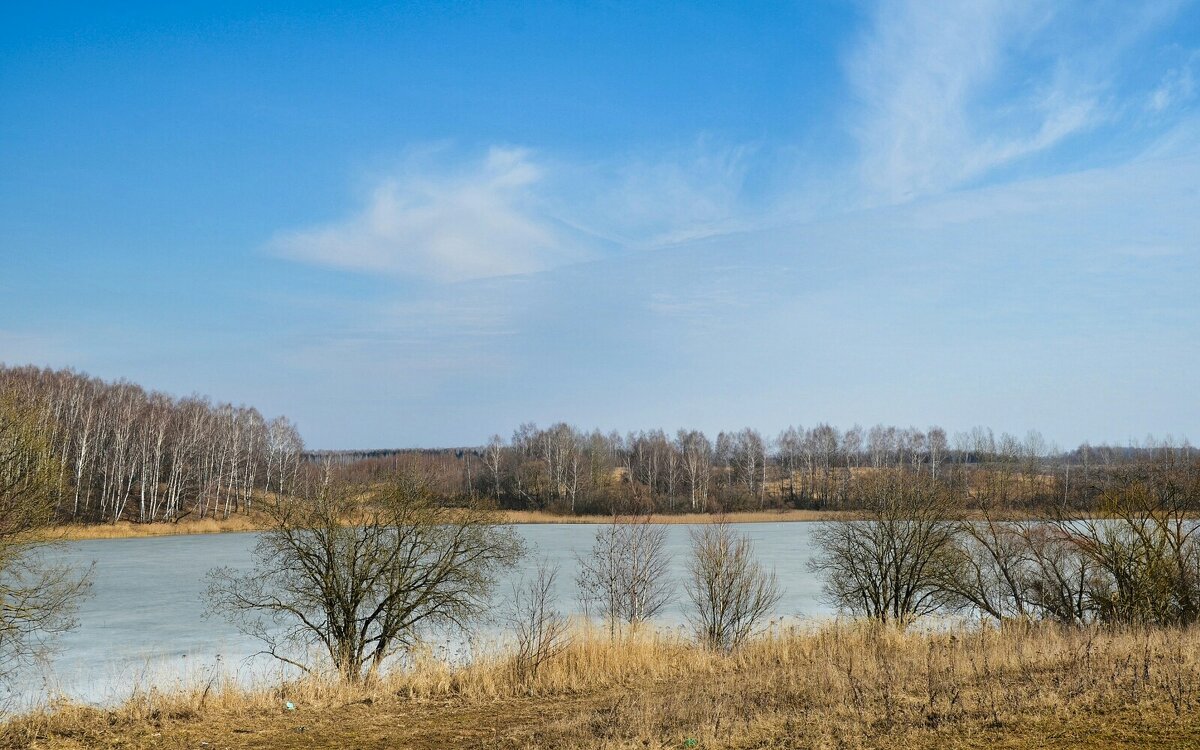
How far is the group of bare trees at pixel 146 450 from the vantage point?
53844mm

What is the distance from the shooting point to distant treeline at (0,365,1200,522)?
5534cm

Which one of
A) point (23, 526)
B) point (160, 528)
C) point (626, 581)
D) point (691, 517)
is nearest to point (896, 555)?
point (626, 581)

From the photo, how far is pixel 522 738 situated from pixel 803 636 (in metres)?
9.21

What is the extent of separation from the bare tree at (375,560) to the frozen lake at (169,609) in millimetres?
1567

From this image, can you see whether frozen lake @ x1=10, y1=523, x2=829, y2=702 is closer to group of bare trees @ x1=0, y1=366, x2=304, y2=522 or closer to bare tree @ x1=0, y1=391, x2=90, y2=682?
bare tree @ x1=0, y1=391, x2=90, y2=682

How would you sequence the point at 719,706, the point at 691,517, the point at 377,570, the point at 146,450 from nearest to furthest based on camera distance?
the point at 719,706 → the point at 377,570 → the point at 146,450 → the point at 691,517

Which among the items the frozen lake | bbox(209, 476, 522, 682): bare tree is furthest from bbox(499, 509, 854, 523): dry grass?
bbox(209, 476, 522, 682): bare tree

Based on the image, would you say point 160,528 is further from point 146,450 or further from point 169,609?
point 169,609

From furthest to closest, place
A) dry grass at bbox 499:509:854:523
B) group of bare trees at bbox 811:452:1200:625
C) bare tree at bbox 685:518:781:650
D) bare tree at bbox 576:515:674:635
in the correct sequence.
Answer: dry grass at bbox 499:509:854:523 < bare tree at bbox 576:515:674:635 < bare tree at bbox 685:518:781:650 < group of bare trees at bbox 811:452:1200:625

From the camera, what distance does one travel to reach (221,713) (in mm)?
9133

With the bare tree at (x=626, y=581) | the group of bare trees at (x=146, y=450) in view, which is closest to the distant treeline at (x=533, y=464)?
the group of bare trees at (x=146, y=450)

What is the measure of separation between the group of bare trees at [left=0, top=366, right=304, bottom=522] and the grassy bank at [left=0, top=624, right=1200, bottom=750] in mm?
43017

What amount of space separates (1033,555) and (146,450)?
183ft

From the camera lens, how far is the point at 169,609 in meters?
23.5
